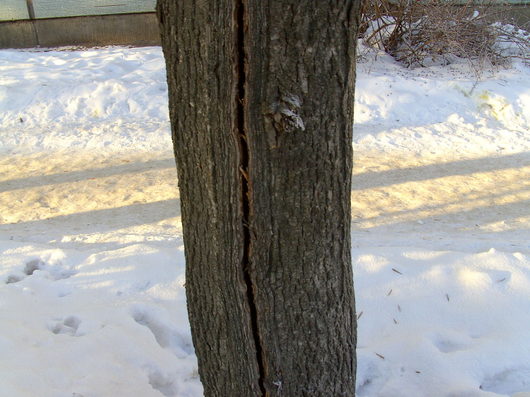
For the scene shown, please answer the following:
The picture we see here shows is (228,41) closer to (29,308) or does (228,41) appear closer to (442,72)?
(29,308)

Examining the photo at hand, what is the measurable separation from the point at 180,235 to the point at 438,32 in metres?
5.98

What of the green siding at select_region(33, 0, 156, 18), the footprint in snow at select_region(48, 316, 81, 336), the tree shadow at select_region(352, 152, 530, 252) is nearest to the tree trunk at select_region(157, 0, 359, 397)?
the footprint in snow at select_region(48, 316, 81, 336)

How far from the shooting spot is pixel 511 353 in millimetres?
2777

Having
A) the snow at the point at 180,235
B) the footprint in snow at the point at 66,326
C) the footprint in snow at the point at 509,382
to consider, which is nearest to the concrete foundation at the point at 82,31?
the snow at the point at 180,235

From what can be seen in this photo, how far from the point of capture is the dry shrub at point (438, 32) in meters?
8.36

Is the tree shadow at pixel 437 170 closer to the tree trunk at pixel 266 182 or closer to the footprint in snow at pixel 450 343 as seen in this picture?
the footprint in snow at pixel 450 343

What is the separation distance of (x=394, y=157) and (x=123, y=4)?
7507 millimetres

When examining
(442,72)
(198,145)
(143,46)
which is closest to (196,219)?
(198,145)

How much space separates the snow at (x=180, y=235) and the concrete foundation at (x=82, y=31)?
9.05 feet

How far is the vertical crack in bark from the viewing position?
4.59 ft

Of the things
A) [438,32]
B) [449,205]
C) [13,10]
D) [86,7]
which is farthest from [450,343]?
[13,10]

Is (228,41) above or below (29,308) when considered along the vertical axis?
above

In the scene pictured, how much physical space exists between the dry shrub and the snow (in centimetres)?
33

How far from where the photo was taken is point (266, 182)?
5.01 ft
